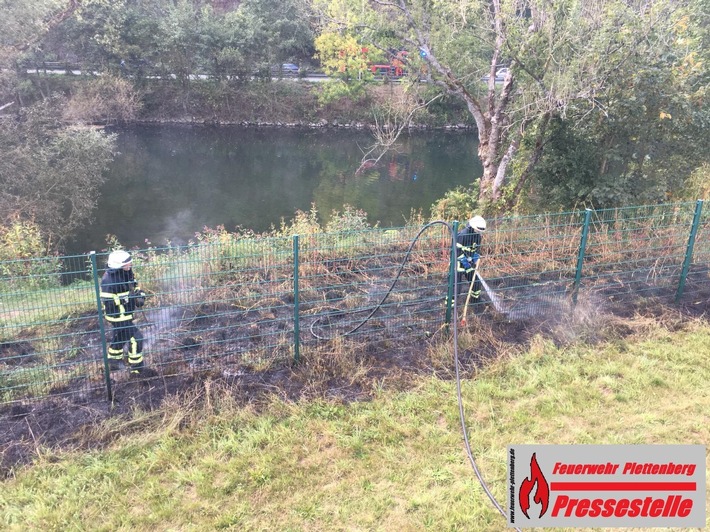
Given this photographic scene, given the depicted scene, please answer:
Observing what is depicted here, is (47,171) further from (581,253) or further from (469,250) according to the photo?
(581,253)

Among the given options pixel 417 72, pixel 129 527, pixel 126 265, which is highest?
pixel 417 72

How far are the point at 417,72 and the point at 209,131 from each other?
948 inches

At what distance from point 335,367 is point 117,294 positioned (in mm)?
2424

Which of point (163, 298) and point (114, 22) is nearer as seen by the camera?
point (163, 298)

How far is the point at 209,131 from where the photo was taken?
3288cm

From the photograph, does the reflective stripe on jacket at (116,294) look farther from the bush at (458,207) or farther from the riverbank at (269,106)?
the riverbank at (269,106)

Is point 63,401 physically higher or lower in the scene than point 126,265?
lower

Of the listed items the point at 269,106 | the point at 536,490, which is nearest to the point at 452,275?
the point at 536,490

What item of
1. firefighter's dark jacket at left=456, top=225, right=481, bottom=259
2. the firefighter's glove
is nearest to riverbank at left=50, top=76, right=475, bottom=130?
firefighter's dark jacket at left=456, top=225, right=481, bottom=259

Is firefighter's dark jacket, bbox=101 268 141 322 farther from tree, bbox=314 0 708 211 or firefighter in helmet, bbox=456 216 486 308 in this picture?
tree, bbox=314 0 708 211

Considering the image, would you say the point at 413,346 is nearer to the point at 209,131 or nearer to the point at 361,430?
the point at 361,430

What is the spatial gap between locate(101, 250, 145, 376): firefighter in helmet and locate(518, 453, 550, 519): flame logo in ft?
13.0

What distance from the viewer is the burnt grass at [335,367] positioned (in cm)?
485

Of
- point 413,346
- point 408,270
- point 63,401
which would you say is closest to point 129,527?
point 63,401
